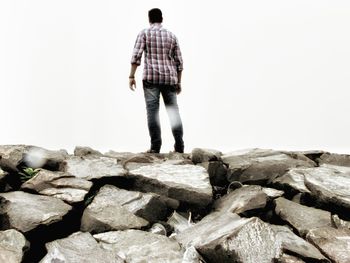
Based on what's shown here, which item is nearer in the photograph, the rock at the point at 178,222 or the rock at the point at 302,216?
the rock at the point at 302,216

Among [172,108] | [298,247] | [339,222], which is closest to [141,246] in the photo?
[298,247]

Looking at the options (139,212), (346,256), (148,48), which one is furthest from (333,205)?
(148,48)

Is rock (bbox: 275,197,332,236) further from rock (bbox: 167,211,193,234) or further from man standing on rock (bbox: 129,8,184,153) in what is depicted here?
man standing on rock (bbox: 129,8,184,153)

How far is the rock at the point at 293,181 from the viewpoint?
217 inches

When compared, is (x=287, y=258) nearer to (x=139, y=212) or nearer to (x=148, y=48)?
(x=139, y=212)

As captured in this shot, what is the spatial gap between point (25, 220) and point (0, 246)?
0.46 m

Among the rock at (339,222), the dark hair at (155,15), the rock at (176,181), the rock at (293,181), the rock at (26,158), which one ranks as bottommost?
the rock at (339,222)

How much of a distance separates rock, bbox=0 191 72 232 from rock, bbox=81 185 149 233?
0.28 metres

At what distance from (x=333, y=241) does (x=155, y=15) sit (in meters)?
5.54

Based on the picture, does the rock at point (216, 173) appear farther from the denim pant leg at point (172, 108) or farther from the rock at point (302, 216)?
the denim pant leg at point (172, 108)

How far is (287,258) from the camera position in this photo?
384cm

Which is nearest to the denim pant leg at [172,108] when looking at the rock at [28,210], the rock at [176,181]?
the rock at [176,181]

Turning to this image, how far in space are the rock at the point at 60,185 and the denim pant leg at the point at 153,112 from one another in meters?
2.78

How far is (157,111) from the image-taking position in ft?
26.8
